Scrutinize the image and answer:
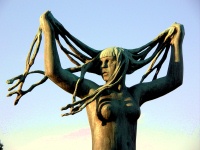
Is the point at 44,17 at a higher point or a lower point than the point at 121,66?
higher

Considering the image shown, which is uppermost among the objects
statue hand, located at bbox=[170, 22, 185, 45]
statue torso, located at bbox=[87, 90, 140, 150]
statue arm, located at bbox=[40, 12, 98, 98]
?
statue hand, located at bbox=[170, 22, 185, 45]

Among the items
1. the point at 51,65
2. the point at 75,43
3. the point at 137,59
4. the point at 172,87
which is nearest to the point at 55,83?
the point at 51,65

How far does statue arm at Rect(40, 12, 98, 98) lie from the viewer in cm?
614

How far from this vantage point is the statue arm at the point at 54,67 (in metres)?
6.14

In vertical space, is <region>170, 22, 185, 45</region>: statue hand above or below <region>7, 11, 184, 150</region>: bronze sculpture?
above

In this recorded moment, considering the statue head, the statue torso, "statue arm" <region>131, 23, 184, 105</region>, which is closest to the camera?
the statue torso

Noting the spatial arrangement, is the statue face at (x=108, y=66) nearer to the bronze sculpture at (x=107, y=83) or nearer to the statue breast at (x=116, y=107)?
the bronze sculpture at (x=107, y=83)

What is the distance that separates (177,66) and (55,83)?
84.3 inches

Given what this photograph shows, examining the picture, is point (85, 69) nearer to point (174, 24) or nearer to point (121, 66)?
point (121, 66)

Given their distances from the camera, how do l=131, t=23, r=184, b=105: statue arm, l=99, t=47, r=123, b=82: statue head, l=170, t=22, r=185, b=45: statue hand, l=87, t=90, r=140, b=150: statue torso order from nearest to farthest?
l=87, t=90, r=140, b=150: statue torso, l=99, t=47, r=123, b=82: statue head, l=131, t=23, r=184, b=105: statue arm, l=170, t=22, r=185, b=45: statue hand

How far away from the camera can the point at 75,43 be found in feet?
22.2

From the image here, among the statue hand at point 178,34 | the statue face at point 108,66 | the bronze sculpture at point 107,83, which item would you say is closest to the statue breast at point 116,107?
the bronze sculpture at point 107,83

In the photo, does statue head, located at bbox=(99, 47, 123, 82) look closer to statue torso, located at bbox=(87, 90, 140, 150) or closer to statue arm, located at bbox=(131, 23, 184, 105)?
statue torso, located at bbox=(87, 90, 140, 150)

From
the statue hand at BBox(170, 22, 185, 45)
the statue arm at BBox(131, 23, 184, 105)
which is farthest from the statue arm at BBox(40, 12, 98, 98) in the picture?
the statue hand at BBox(170, 22, 185, 45)
